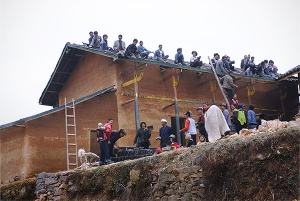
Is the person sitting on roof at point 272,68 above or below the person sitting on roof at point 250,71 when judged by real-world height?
above

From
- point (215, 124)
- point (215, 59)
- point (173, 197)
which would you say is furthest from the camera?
point (215, 59)

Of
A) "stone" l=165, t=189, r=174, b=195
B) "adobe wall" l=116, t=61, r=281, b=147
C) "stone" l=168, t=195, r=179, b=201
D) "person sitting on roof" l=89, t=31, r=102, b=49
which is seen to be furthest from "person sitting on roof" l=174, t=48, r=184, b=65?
"stone" l=168, t=195, r=179, b=201

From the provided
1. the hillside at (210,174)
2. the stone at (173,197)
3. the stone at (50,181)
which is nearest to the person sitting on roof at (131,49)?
the hillside at (210,174)

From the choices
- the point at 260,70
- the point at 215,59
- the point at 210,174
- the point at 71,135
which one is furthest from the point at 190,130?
the point at 260,70

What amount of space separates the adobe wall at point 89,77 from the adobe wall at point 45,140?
1.01 meters

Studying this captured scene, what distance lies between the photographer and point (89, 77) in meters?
19.4

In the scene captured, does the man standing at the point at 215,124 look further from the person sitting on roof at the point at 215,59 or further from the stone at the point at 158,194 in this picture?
the person sitting on roof at the point at 215,59

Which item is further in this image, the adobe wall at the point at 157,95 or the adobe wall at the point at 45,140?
the adobe wall at the point at 157,95

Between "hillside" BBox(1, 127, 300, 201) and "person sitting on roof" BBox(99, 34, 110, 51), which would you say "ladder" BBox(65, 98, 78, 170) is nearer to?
"person sitting on roof" BBox(99, 34, 110, 51)

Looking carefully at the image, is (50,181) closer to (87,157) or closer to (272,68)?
(87,157)

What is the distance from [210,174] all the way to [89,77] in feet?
35.7

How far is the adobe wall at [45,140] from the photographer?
16.1 m

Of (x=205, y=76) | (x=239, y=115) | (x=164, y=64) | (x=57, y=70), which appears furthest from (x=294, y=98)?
(x=57, y=70)

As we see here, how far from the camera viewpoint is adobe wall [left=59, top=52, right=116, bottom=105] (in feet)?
59.5
